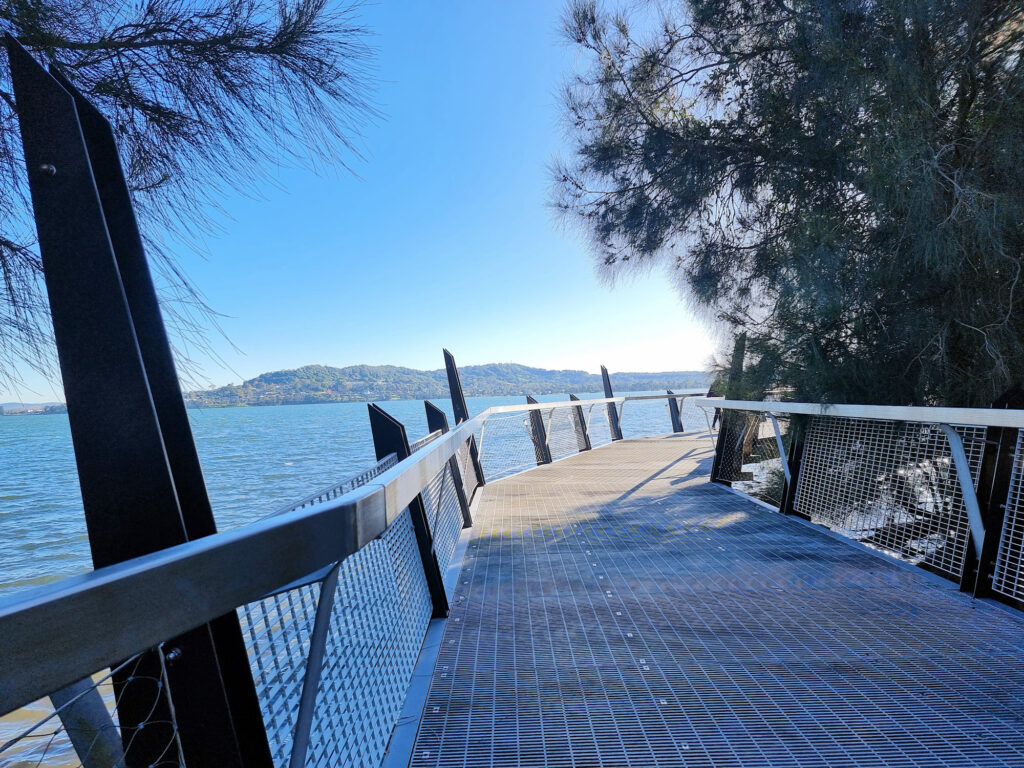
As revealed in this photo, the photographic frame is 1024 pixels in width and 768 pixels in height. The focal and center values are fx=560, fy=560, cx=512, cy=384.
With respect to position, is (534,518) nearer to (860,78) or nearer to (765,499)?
(765,499)

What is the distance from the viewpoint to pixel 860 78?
405 centimetres

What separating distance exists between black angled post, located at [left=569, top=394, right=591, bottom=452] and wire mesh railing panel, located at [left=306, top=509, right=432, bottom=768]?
900cm

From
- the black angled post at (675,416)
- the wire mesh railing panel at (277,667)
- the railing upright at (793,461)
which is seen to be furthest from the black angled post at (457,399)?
the black angled post at (675,416)

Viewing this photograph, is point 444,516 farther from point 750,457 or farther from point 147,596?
point 750,457

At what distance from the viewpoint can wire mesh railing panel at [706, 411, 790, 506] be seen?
6047 mm

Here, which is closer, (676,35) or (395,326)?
(676,35)

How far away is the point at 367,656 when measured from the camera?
1.77 m

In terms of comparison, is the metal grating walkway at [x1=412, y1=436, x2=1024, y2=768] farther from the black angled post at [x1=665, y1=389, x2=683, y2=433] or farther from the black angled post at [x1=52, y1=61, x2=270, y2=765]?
the black angled post at [x1=665, y1=389, x2=683, y2=433]

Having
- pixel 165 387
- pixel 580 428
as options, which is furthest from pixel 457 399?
pixel 165 387

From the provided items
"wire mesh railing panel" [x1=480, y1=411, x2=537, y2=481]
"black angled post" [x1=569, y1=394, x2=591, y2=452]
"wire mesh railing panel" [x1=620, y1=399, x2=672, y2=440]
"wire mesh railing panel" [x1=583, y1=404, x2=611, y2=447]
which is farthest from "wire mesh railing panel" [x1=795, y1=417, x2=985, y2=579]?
"wire mesh railing panel" [x1=620, y1=399, x2=672, y2=440]

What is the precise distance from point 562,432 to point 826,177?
6912 millimetres

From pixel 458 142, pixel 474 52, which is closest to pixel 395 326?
pixel 458 142

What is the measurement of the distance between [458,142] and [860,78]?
29.1 ft

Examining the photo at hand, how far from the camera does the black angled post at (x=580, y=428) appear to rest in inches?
447
